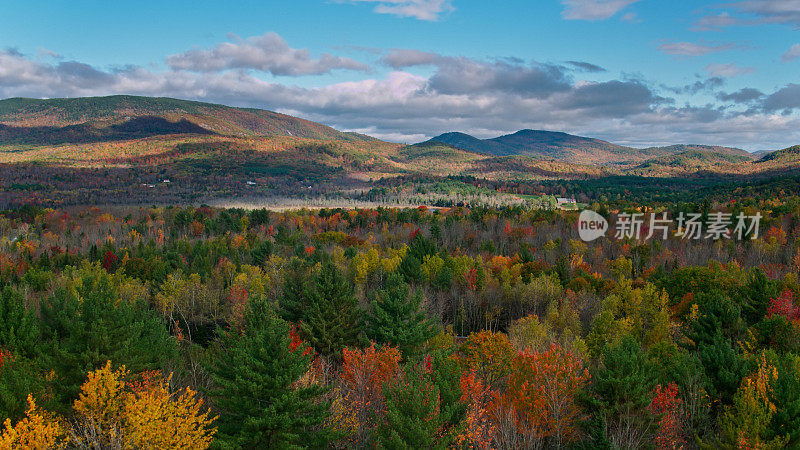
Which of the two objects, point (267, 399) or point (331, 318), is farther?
point (331, 318)

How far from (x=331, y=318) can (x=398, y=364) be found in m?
5.65

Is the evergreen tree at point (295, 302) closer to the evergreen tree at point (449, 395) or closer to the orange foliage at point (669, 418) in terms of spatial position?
the evergreen tree at point (449, 395)

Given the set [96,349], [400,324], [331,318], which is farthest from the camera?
[331,318]

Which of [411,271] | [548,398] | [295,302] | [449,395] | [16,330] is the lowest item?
[411,271]

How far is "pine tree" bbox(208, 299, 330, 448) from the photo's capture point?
13422 mm

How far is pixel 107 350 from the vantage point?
1833cm

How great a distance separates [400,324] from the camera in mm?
26406

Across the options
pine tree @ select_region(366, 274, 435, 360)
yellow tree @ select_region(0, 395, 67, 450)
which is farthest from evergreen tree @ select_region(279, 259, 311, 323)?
yellow tree @ select_region(0, 395, 67, 450)

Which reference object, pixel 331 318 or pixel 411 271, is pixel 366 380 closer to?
pixel 331 318

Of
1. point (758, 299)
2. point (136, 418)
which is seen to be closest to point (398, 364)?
point (136, 418)

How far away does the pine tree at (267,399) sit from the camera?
1342cm

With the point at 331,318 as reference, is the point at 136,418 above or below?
above

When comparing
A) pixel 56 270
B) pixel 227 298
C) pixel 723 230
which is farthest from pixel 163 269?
pixel 723 230

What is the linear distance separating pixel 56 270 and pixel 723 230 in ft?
344
